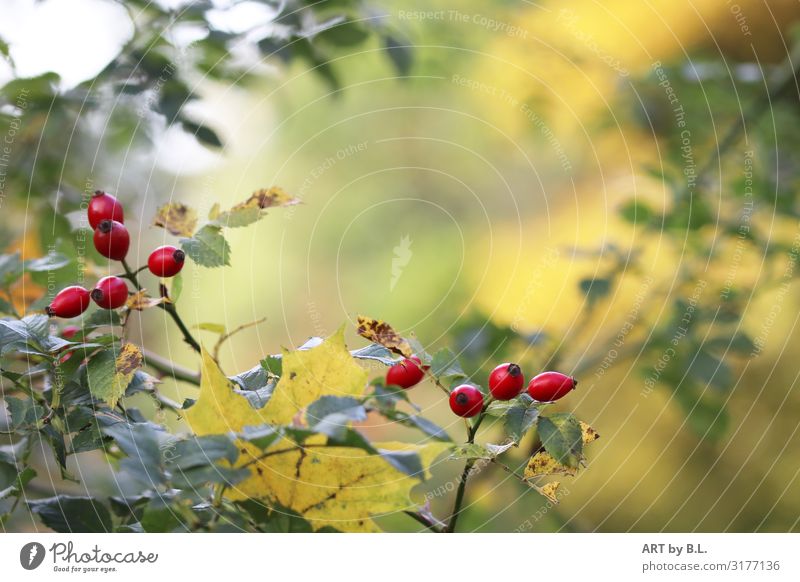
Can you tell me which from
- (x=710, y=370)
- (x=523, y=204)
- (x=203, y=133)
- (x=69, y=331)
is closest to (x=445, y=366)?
(x=69, y=331)

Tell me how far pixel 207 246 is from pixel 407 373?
0.42 ft

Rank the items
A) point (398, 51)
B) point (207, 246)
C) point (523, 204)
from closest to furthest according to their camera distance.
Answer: point (207, 246)
point (398, 51)
point (523, 204)

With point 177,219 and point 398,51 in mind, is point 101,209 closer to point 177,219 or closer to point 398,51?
point 177,219

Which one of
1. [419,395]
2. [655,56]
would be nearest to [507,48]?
[655,56]

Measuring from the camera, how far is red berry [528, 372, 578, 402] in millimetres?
367

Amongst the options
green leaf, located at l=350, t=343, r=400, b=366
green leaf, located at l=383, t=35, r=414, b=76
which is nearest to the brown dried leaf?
green leaf, located at l=350, t=343, r=400, b=366

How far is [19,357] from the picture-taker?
483 millimetres

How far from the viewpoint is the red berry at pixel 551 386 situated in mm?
367

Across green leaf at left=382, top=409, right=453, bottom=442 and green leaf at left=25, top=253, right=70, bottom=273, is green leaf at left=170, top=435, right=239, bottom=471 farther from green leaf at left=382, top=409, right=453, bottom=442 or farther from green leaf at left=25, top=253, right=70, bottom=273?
green leaf at left=25, top=253, right=70, bottom=273

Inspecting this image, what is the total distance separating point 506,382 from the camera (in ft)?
1.22

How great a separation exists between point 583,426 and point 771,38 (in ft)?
4.78

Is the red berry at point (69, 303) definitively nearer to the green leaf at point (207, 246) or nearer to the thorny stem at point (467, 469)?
the green leaf at point (207, 246)

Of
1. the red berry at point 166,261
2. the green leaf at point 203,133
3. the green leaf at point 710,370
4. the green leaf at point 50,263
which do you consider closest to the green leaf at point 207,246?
the red berry at point 166,261

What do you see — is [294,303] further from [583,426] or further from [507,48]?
[583,426]
